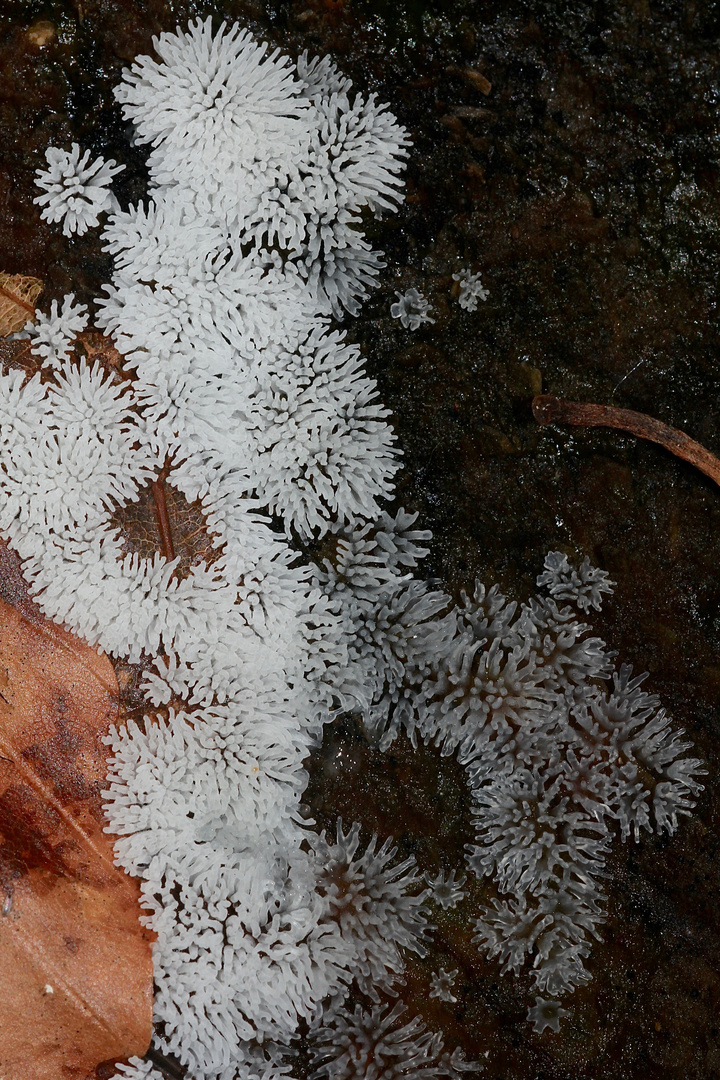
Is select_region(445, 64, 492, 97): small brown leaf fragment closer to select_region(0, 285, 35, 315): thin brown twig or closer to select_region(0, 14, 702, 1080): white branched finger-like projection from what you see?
select_region(0, 14, 702, 1080): white branched finger-like projection

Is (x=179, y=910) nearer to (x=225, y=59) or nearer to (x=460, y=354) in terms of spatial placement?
(x=460, y=354)

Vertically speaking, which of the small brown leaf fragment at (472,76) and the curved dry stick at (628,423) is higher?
the small brown leaf fragment at (472,76)

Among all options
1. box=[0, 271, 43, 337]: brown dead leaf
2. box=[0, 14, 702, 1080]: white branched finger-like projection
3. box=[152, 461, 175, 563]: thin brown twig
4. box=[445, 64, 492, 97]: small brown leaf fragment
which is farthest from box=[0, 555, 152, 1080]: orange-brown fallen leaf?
box=[445, 64, 492, 97]: small brown leaf fragment

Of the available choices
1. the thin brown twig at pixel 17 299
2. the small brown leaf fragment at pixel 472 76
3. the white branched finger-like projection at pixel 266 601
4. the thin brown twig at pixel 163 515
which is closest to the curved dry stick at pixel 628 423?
the white branched finger-like projection at pixel 266 601

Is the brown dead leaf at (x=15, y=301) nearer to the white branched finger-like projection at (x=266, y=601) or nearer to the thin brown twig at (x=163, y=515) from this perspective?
the white branched finger-like projection at (x=266, y=601)

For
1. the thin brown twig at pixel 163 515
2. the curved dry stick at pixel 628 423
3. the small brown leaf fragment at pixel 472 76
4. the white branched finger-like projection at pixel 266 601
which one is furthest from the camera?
the curved dry stick at pixel 628 423

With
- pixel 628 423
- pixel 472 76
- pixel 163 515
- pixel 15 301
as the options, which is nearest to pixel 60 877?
pixel 163 515
